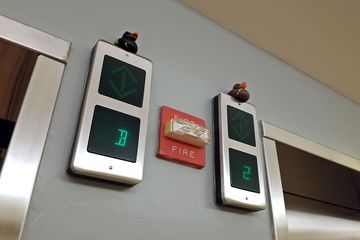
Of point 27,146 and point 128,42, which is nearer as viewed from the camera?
point 27,146

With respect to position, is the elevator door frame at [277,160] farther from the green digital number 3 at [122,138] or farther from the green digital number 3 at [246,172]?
the green digital number 3 at [122,138]

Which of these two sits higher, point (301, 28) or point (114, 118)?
point (301, 28)

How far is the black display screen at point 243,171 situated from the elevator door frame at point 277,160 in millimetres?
74

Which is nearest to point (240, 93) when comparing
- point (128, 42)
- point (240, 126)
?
point (240, 126)

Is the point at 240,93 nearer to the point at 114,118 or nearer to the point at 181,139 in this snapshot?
the point at 181,139

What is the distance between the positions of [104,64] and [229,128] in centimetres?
33

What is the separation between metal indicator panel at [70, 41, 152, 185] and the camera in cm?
48

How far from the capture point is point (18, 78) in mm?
511

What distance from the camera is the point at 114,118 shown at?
53 cm

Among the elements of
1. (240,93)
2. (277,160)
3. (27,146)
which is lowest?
(27,146)

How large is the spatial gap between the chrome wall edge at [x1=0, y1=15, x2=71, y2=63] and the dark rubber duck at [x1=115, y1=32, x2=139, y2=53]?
11cm

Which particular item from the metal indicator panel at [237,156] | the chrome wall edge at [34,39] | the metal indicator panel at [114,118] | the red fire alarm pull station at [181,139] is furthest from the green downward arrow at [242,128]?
the chrome wall edge at [34,39]

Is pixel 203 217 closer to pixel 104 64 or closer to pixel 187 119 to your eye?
pixel 187 119

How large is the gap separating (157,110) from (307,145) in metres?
0.55
